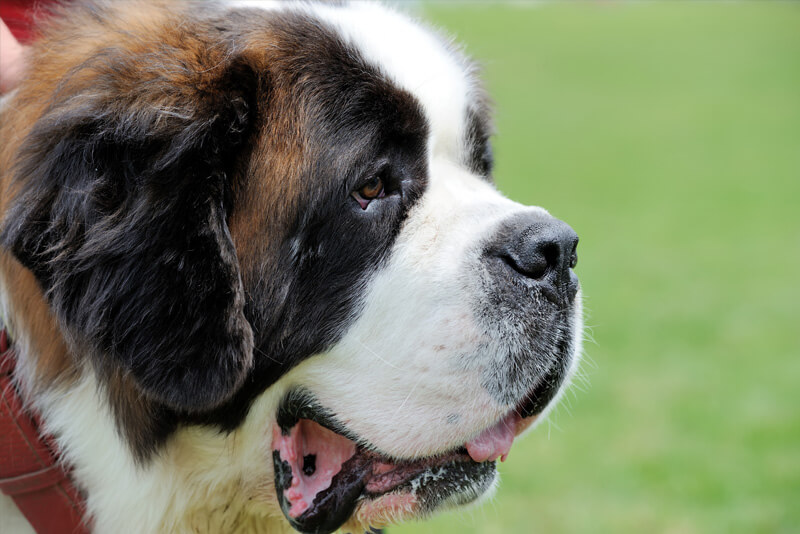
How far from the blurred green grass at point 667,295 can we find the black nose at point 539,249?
521 mm

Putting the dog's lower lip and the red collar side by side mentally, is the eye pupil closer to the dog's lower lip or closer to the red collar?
the dog's lower lip

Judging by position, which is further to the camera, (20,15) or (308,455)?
(20,15)

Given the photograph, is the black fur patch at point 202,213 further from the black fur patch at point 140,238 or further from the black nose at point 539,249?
the black nose at point 539,249

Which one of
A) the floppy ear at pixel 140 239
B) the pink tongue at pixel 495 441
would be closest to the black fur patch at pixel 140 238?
the floppy ear at pixel 140 239

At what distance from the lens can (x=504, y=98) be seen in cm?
1911

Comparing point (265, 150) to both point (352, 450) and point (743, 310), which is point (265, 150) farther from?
point (743, 310)

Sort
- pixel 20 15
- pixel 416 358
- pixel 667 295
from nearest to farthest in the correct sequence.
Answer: pixel 416 358 → pixel 20 15 → pixel 667 295

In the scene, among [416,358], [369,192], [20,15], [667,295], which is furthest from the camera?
[667,295]

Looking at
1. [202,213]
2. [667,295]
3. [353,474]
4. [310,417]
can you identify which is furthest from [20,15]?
[667,295]

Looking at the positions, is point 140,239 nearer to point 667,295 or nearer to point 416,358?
point 416,358

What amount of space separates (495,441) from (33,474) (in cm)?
99

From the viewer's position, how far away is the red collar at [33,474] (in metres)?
1.79

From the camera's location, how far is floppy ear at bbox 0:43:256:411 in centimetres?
168

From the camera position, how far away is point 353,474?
192 centimetres
